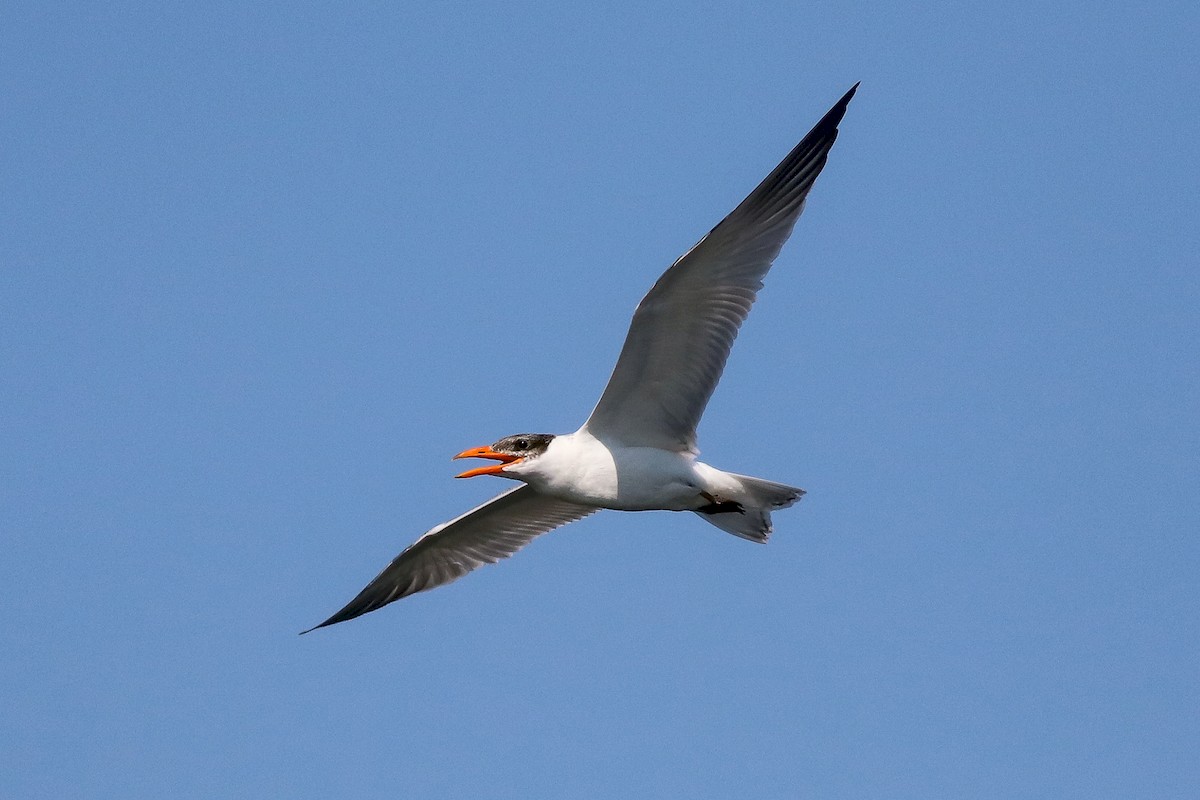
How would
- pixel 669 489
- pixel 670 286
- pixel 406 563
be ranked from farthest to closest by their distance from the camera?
pixel 406 563
pixel 669 489
pixel 670 286

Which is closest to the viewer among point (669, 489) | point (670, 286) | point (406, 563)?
point (670, 286)

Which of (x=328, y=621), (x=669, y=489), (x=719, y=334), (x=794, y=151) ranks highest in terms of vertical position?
(x=794, y=151)

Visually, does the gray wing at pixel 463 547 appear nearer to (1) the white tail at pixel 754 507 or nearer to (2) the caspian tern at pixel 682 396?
(2) the caspian tern at pixel 682 396

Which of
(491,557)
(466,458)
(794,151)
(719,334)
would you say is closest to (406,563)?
(491,557)

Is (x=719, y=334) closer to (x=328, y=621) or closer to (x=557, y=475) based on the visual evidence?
(x=557, y=475)

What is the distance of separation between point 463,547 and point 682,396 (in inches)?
142

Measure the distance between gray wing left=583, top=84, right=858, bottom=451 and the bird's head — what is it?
0.50 meters

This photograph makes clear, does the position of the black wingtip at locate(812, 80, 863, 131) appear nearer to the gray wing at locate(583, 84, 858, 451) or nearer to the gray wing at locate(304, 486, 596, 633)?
the gray wing at locate(583, 84, 858, 451)

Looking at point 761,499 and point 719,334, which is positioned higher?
point 719,334

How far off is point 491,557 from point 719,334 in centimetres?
412

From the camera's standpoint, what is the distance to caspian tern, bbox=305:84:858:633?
41.6 ft

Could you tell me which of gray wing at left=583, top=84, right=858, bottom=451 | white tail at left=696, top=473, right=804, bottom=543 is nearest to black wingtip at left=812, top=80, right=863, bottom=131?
gray wing at left=583, top=84, right=858, bottom=451

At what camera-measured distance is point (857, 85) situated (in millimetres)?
12992

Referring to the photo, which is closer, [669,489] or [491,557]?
[669,489]
